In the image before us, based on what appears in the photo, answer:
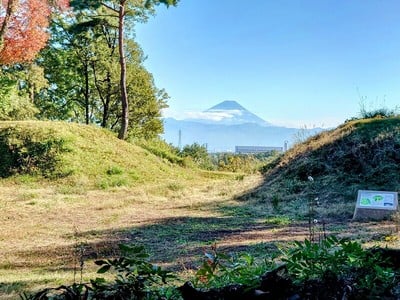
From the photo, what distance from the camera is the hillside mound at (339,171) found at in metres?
7.03

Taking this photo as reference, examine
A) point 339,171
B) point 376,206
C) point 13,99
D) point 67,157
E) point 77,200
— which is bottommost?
point 77,200

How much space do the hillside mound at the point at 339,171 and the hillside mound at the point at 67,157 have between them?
389cm

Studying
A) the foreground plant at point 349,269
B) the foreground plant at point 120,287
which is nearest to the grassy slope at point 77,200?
the foreground plant at point 120,287

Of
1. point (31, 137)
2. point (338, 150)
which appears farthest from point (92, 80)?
point (338, 150)

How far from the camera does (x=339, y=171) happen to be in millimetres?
8094

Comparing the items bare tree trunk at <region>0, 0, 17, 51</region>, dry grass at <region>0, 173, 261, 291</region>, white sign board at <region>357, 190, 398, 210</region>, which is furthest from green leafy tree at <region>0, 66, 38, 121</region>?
white sign board at <region>357, 190, 398, 210</region>

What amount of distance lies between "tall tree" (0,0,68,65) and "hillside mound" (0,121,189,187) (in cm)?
271

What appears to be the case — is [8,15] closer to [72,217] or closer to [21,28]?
[21,28]

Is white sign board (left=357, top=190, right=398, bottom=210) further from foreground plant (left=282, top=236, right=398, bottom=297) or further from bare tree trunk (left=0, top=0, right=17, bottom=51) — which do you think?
bare tree trunk (left=0, top=0, right=17, bottom=51)

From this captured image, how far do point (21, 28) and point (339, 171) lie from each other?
420 inches

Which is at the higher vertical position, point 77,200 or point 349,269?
point 349,269

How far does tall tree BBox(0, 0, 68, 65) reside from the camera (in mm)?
12966

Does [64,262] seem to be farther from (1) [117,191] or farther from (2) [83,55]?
(2) [83,55]

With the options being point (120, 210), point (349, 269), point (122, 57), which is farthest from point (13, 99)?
point (349, 269)
